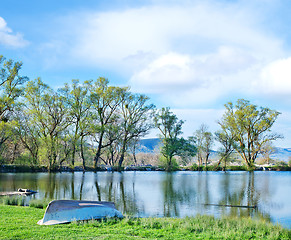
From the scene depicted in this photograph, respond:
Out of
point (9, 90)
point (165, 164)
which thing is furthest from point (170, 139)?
point (9, 90)

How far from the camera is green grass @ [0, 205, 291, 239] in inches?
307

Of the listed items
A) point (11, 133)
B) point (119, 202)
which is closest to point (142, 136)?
point (11, 133)

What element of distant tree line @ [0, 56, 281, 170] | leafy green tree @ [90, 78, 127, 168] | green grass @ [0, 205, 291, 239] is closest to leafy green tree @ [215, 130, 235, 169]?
distant tree line @ [0, 56, 281, 170]

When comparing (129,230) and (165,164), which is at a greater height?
(129,230)

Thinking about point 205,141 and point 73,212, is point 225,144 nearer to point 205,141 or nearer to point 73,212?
point 205,141

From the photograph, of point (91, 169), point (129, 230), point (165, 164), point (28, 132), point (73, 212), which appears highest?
point (28, 132)

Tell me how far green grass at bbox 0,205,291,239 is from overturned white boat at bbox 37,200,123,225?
0.45 meters

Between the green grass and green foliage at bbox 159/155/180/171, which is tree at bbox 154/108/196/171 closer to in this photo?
green foliage at bbox 159/155/180/171

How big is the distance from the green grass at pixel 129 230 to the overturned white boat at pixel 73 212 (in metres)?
0.45

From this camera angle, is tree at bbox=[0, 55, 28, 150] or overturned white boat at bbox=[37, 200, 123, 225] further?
tree at bbox=[0, 55, 28, 150]

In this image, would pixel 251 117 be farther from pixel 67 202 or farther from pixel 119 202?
pixel 67 202

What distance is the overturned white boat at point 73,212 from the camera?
31.9 feet

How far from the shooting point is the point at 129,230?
28.9 ft

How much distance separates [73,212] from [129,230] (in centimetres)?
251
